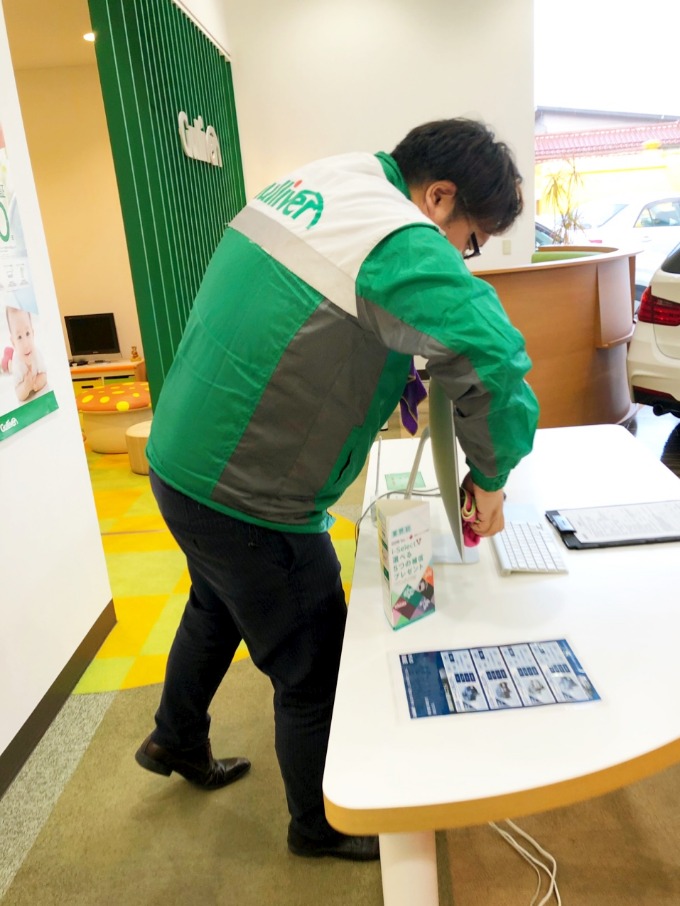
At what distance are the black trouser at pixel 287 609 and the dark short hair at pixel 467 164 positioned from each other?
0.62m

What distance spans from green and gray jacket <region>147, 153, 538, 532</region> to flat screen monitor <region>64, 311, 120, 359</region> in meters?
5.58

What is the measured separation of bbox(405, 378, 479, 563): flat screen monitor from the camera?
1.04 m

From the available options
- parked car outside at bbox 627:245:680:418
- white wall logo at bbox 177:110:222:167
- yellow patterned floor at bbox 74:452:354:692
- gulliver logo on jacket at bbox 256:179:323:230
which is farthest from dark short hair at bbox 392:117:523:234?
white wall logo at bbox 177:110:222:167

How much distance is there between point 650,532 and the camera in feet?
4.04

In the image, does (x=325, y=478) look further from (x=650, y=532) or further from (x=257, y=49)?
(x=257, y=49)

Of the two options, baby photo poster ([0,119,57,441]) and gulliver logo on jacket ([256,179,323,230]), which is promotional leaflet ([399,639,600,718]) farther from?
baby photo poster ([0,119,57,441])

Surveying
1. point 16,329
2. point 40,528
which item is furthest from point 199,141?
point 40,528

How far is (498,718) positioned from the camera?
824mm

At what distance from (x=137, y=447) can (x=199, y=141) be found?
1940 mm

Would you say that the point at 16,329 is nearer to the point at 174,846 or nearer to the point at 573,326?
the point at 174,846

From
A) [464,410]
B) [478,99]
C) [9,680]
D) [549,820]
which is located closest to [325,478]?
[464,410]

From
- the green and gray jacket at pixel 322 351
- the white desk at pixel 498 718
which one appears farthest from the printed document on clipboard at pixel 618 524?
the green and gray jacket at pixel 322 351

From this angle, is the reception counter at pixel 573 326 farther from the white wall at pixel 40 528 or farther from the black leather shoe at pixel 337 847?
the black leather shoe at pixel 337 847

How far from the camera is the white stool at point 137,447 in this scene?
4105 mm
